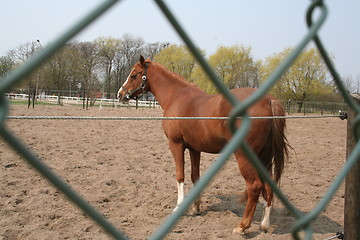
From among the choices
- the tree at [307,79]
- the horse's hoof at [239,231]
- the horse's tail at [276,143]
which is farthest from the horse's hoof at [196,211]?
the tree at [307,79]

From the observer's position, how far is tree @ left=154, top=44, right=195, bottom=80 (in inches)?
1107

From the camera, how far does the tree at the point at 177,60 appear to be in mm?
28123

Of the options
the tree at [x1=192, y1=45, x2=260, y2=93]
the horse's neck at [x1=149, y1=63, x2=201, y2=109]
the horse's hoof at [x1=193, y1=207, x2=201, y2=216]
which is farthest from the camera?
the tree at [x1=192, y1=45, x2=260, y2=93]

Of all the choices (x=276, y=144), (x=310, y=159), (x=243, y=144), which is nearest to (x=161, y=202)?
(x=276, y=144)

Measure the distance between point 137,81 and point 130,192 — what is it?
181 cm

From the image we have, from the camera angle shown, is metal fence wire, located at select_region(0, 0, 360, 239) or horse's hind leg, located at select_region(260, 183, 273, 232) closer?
metal fence wire, located at select_region(0, 0, 360, 239)

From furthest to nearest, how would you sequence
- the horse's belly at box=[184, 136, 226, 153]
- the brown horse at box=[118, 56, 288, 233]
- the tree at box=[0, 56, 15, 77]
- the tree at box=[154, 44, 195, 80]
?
the tree at box=[154, 44, 195, 80] < the tree at box=[0, 56, 15, 77] < the horse's belly at box=[184, 136, 226, 153] < the brown horse at box=[118, 56, 288, 233]

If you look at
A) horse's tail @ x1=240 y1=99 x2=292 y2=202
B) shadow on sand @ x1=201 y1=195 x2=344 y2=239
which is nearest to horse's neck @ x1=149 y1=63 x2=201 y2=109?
horse's tail @ x1=240 y1=99 x2=292 y2=202

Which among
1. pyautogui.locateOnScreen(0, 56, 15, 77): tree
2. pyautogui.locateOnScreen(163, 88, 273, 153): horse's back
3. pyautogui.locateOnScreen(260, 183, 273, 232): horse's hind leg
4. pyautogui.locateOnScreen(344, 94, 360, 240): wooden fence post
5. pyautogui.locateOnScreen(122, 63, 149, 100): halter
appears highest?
pyautogui.locateOnScreen(0, 56, 15, 77): tree

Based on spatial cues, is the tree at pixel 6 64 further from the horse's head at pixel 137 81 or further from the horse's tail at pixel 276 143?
the horse's tail at pixel 276 143

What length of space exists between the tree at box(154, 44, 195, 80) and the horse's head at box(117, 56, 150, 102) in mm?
21086

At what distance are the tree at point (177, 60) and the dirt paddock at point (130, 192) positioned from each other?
65.7ft

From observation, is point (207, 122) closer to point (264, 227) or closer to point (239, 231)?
point (239, 231)

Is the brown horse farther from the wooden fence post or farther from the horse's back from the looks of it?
the wooden fence post
